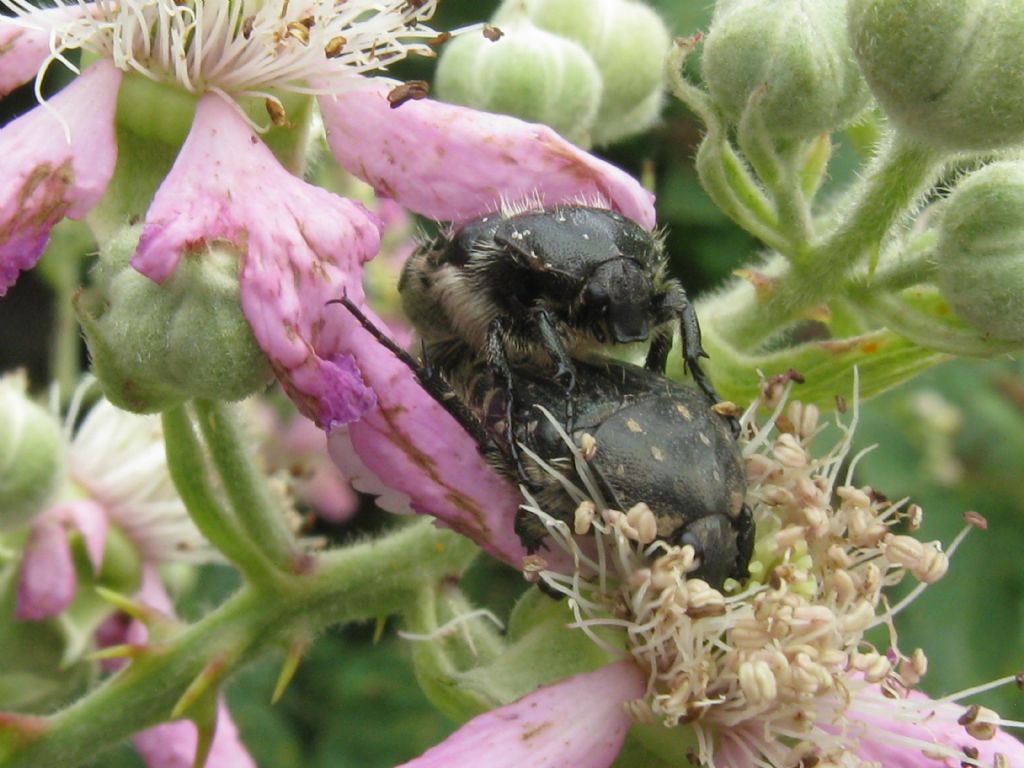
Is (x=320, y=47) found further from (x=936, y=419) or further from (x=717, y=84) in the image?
(x=936, y=419)

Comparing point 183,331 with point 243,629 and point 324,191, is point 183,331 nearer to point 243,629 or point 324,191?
point 324,191

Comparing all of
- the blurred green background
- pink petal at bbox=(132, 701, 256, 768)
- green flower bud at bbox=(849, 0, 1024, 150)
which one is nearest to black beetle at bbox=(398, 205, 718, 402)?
green flower bud at bbox=(849, 0, 1024, 150)

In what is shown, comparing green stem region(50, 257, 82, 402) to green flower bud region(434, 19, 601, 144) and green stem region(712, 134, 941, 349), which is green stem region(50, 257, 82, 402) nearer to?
green flower bud region(434, 19, 601, 144)

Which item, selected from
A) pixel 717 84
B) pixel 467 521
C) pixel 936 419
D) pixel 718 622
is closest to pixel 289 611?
pixel 467 521

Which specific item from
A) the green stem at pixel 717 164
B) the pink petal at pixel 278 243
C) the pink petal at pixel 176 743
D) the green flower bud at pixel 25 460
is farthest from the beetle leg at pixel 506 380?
the green flower bud at pixel 25 460

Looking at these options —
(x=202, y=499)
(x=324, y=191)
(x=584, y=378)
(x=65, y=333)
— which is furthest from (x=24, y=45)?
(x=65, y=333)
